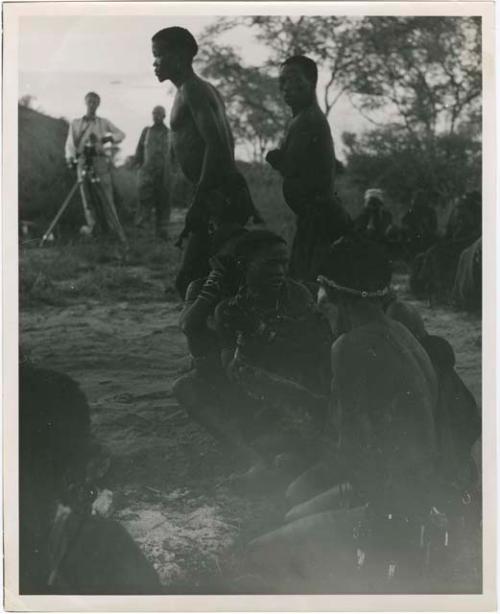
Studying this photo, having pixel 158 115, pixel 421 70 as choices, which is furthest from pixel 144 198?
pixel 421 70

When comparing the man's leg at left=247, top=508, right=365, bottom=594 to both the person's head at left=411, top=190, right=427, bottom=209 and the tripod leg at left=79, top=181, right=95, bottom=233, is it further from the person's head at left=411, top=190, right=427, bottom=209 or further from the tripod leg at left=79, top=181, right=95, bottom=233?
the tripod leg at left=79, top=181, right=95, bottom=233

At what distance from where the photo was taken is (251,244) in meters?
5.57

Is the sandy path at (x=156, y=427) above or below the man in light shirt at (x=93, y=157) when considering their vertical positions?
below

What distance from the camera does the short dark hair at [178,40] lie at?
5.58 meters

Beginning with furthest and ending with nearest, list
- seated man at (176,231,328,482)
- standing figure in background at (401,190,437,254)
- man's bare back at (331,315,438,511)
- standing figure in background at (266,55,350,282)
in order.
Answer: standing figure in background at (401,190,437,254) < standing figure in background at (266,55,350,282) < seated man at (176,231,328,482) < man's bare back at (331,315,438,511)

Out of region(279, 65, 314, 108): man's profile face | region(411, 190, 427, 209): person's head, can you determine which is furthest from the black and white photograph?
region(411, 190, 427, 209): person's head

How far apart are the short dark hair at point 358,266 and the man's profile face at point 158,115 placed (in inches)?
55.6

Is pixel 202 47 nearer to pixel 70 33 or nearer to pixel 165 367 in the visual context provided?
pixel 70 33

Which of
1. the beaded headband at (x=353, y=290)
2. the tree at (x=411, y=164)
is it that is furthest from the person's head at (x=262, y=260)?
the tree at (x=411, y=164)

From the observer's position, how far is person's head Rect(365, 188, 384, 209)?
225 inches

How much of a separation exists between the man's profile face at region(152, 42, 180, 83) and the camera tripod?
0.75m

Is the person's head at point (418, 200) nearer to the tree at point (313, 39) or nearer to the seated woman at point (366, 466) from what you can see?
the seated woman at point (366, 466)

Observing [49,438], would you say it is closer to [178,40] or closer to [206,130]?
[206,130]

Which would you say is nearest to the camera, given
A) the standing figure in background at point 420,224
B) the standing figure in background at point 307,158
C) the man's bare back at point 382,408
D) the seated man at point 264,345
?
the man's bare back at point 382,408
